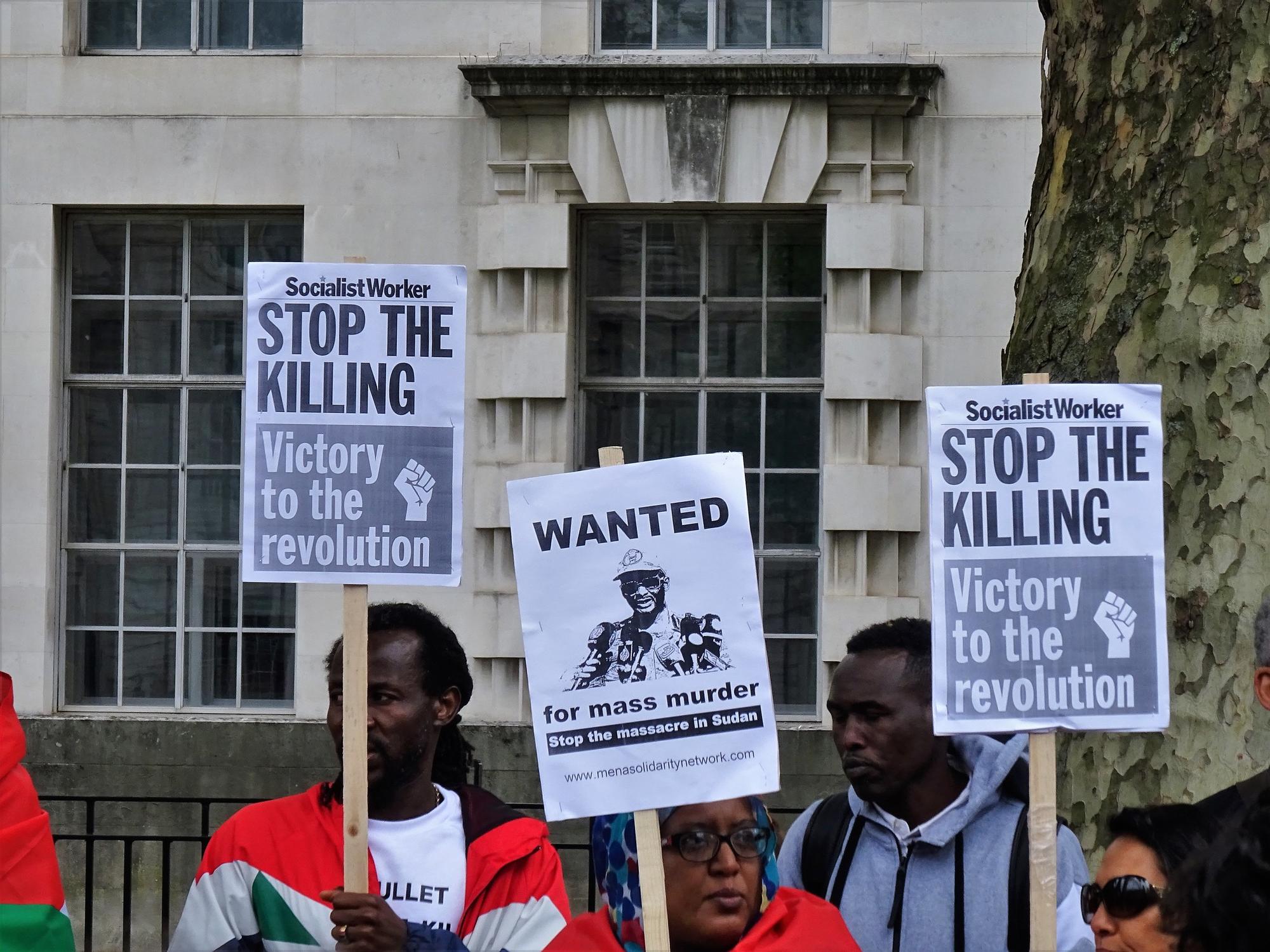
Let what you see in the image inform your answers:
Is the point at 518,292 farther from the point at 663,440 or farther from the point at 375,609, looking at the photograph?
the point at 375,609

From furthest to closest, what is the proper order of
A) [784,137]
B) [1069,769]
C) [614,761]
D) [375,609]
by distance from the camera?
1. [784,137]
2. [1069,769]
3. [375,609]
4. [614,761]

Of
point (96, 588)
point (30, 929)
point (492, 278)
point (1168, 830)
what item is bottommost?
point (30, 929)

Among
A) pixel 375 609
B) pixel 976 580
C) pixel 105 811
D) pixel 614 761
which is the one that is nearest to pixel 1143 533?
pixel 976 580

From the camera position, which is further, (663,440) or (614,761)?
(663,440)

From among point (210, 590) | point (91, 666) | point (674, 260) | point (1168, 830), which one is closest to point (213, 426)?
point (210, 590)

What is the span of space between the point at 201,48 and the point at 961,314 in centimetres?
476

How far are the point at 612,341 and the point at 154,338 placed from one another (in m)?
2.78

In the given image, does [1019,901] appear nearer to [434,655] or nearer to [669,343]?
[434,655]

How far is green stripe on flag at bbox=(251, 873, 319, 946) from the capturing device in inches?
142

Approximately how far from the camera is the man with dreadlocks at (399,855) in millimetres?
3613

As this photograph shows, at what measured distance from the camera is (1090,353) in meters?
5.67

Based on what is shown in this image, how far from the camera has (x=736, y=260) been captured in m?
10.1

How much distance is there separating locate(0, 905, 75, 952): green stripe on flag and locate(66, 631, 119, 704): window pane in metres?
6.85

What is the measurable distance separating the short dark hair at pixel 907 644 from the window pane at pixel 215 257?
710 centimetres
